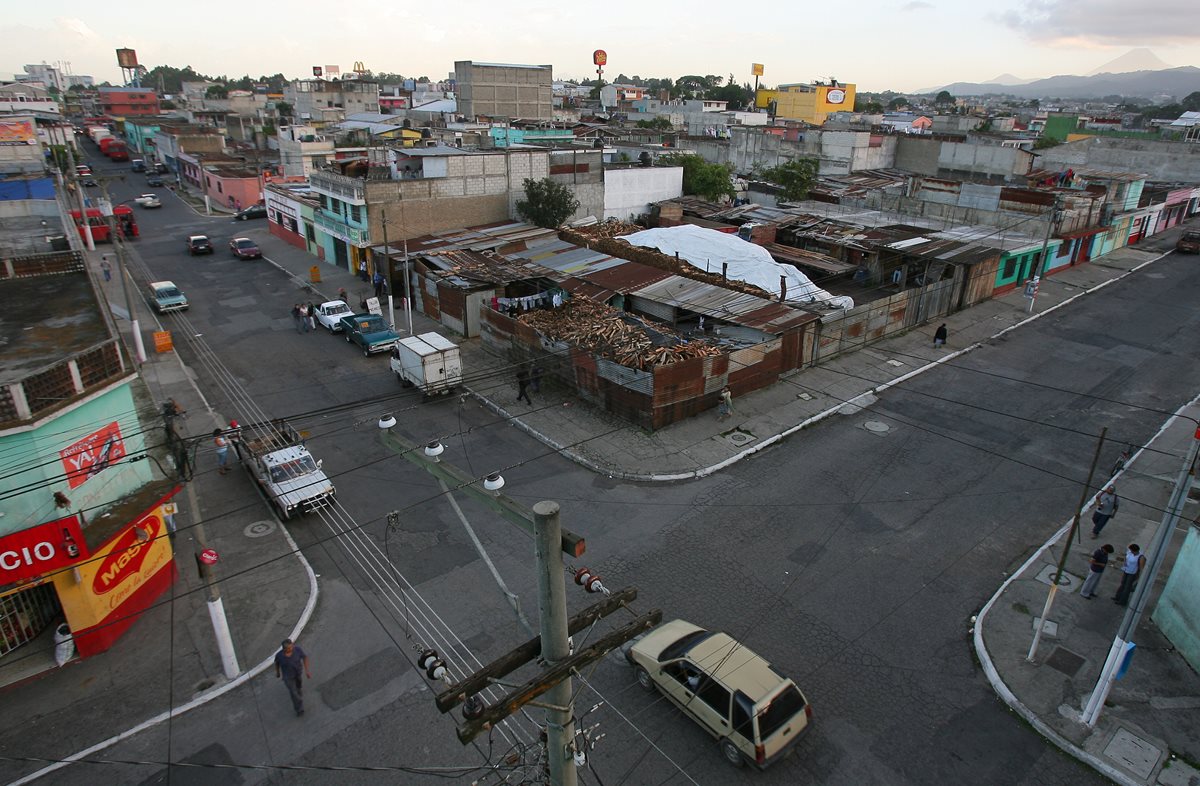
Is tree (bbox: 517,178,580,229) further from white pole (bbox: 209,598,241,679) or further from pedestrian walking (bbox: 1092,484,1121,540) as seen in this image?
white pole (bbox: 209,598,241,679)

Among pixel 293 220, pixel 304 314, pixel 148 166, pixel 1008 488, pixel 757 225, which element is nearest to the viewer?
pixel 1008 488

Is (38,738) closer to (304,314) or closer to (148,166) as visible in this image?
(304,314)

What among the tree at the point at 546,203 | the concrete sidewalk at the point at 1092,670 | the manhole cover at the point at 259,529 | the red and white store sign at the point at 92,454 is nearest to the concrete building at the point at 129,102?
the tree at the point at 546,203

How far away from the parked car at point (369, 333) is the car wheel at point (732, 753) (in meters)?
20.2

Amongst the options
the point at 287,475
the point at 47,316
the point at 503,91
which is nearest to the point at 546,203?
the point at 287,475

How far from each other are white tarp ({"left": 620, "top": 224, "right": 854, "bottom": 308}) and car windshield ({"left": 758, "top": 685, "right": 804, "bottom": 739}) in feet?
63.6

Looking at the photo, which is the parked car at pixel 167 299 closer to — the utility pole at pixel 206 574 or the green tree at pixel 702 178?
the utility pole at pixel 206 574

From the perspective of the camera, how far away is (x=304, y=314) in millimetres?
30031

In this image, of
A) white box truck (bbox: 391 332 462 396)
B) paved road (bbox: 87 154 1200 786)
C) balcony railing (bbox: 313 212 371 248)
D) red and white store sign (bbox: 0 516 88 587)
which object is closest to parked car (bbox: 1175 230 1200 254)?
paved road (bbox: 87 154 1200 786)

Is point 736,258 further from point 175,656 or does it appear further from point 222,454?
point 175,656

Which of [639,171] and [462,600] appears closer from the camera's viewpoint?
[462,600]

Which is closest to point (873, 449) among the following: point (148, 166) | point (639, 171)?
point (639, 171)

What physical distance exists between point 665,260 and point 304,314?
656 inches

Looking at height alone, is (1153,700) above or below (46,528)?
below
